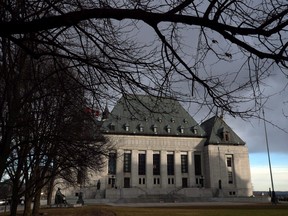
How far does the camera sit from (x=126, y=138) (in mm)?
72438

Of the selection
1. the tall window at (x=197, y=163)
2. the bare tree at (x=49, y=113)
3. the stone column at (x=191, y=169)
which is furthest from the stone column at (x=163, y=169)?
the bare tree at (x=49, y=113)

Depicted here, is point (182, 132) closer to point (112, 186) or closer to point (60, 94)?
point (112, 186)

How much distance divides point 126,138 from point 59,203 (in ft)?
102

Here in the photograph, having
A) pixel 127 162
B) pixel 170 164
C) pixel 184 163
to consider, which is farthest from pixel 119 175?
pixel 184 163

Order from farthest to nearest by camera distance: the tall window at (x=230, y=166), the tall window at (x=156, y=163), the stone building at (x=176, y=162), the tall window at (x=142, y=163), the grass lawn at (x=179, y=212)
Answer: the tall window at (x=230, y=166)
the tall window at (x=156, y=163)
the tall window at (x=142, y=163)
the stone building at (x=176, y=162)
the grass lawn at (x=179, y=212)

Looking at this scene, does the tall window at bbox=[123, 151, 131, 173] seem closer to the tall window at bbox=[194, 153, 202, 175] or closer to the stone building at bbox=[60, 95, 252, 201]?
the stone building at bbox=[60, 95, 252, 201]

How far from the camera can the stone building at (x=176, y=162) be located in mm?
70438

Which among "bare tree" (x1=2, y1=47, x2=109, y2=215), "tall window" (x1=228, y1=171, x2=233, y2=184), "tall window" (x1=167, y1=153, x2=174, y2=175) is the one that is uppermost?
"tall window" (x1=167, y1=153, x2=174, y2=175)

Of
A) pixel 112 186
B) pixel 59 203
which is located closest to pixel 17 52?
pixel 59 203

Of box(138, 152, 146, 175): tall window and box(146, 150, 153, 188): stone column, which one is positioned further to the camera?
box(138, 152, 146, 175): tall window

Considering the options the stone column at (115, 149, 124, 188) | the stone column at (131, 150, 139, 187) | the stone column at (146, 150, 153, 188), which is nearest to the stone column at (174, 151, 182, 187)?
the stone column at (146, 150, 153, 188)

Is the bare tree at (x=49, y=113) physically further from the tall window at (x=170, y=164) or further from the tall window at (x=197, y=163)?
the tall window at (x=197, y=163)

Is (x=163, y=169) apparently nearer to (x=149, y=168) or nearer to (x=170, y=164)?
(x=170, y=164)

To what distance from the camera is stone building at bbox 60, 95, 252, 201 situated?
70438mm
